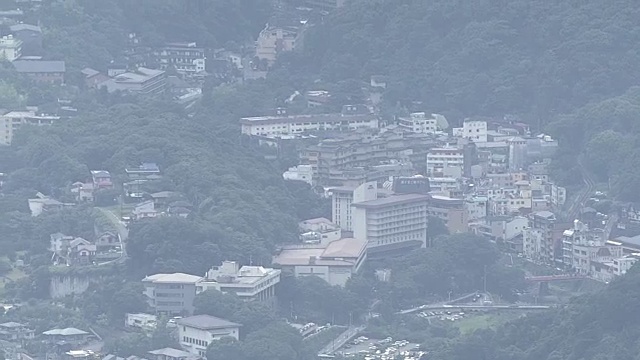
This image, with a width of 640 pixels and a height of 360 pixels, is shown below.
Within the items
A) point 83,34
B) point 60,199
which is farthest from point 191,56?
point 60,199

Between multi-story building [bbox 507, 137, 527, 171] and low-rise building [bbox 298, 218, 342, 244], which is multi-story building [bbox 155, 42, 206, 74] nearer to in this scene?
multi-story building [bbox 507, 137, 527, 171]

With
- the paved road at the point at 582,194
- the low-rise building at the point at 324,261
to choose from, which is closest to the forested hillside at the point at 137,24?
the paved road at the point at 582,194

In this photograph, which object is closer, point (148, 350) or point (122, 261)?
point (148, 350)

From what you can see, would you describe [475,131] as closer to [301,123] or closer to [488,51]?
[301,123]

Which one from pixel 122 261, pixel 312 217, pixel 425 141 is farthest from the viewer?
pixel 425 141

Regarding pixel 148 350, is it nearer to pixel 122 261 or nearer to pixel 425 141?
pixel 122 261

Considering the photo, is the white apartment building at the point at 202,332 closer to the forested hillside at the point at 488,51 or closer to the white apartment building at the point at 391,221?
the white apartment building at the point at 391,221
